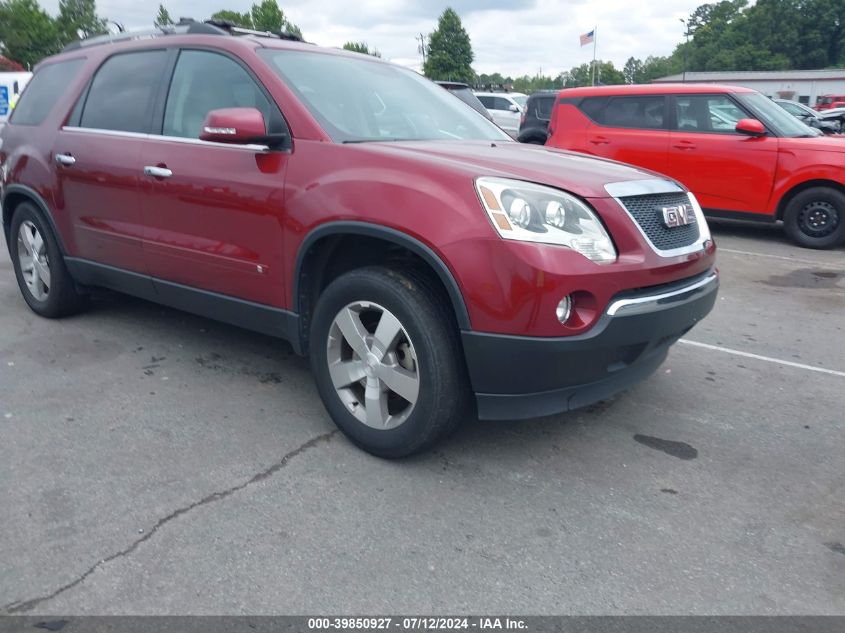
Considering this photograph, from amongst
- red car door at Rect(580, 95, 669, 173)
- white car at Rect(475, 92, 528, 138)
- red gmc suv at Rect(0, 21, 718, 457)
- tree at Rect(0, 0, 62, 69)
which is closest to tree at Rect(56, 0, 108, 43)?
tree at Rect(0, 0, 62, 69)

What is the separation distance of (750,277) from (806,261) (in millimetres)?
1222

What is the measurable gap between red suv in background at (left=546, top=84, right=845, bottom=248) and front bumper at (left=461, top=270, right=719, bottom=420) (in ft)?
20.2

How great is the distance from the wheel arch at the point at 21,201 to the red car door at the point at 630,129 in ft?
22.4

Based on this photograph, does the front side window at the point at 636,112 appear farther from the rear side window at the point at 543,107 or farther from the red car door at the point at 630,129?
the rear side window at the point at 543,107

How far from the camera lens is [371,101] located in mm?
3891

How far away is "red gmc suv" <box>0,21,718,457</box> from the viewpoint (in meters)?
2.83

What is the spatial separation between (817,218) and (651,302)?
6.52 meters

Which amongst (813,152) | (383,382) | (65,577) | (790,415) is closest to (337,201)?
(383,382)

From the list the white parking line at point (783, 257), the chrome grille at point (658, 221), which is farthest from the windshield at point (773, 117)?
the chrome grille at point (658, 221)

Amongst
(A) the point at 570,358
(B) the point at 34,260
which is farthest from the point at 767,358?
(B) the point at 34,260

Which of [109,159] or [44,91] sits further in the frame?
[44,91]

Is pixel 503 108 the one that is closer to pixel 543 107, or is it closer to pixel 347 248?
pixel 543 107

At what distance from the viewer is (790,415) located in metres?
3.83

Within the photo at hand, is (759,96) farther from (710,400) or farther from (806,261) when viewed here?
(710,400)
